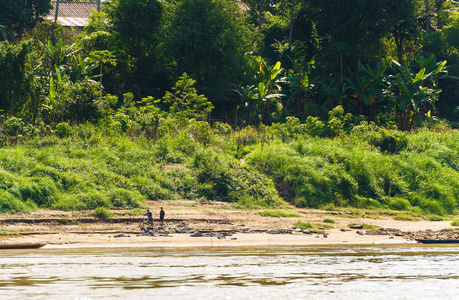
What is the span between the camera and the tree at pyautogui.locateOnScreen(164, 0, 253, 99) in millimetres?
32781

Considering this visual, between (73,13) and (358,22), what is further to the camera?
(73,13)

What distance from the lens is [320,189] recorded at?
73.6 feet

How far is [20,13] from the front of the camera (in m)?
36.9

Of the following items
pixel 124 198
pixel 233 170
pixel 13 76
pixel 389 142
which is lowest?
pixel 124 198

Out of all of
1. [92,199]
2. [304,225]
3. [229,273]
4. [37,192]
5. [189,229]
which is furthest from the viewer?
[304,225]

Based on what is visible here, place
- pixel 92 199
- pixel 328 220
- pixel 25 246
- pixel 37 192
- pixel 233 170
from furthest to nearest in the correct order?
1. pixel 233 170
2. pixel 328 220
3. pixel 92 199
4. pixel 37 192
5. pixel 25 246

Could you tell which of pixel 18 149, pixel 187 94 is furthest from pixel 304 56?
pixel 18 149

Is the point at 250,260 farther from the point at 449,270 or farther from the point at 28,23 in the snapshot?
the point at 28,23

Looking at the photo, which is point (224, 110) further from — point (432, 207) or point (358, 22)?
point (432, 207)

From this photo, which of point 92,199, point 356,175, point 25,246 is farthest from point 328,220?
point 25,246

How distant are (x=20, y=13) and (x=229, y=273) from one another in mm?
31049

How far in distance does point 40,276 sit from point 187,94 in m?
19.1

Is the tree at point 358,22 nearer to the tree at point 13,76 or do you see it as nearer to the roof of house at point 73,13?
the tree at point 13,76

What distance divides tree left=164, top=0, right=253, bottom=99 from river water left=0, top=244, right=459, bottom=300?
783 inches
